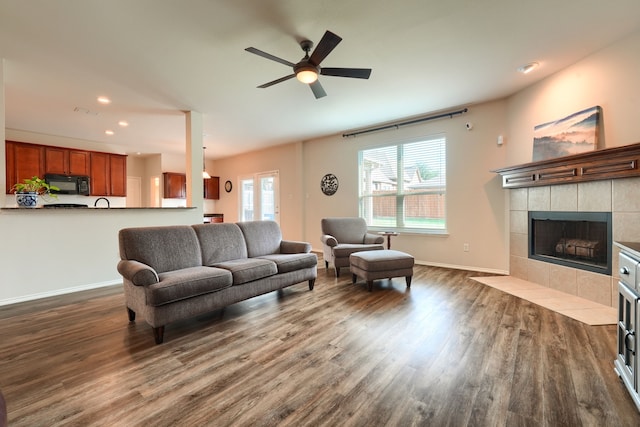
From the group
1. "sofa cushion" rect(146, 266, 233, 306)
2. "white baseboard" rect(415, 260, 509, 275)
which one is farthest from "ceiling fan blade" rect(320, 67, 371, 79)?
"white baseboard" rect(415, 260, 509, 275)

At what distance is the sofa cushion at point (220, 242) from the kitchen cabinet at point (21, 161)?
5.07 metres

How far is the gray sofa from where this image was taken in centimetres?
227

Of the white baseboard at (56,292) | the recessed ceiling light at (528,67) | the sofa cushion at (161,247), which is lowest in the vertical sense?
the white baseboard at (56,292)

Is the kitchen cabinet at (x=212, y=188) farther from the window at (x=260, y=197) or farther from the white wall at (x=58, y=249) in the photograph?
the white wall at (x=58, y=249)

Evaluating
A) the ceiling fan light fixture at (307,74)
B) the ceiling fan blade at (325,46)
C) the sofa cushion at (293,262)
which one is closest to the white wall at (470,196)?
the sofa cushion at (293,262)

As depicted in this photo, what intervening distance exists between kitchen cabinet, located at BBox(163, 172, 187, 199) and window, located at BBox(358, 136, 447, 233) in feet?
17.1

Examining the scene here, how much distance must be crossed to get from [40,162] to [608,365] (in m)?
8.81

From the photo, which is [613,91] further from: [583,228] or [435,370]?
[435,370]

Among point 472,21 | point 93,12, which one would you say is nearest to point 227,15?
point 93,12

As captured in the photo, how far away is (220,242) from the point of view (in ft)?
10.8

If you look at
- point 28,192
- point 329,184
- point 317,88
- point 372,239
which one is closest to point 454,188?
point 372,239

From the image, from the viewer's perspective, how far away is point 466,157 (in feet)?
15.5

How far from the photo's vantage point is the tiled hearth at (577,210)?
2.84 meters

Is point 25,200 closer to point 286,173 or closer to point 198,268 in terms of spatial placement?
point 198,268
